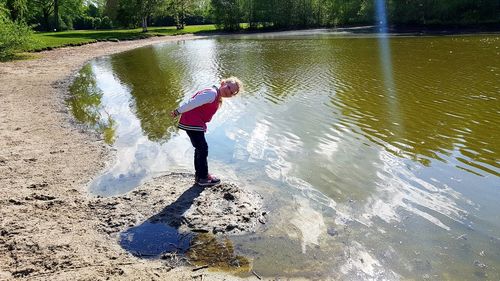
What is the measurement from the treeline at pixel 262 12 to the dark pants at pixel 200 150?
2358 inches

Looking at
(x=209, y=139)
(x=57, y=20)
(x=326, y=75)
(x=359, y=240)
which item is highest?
(x=57, y=20)

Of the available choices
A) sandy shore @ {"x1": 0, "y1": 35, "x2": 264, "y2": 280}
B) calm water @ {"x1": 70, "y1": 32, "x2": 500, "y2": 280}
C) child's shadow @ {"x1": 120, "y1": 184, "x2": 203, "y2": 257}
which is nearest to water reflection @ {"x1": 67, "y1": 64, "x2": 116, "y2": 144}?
calm water @ {"x1": 70, "y1": 32, "x2": 500, "y2": 280}

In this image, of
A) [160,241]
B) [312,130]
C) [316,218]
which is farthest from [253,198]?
[312,130]

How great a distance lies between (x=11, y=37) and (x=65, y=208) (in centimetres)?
2615

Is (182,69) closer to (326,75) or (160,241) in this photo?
(326,75)

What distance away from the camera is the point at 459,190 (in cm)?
703

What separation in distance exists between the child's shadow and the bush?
26.4 m

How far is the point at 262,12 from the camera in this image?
77.2 metres

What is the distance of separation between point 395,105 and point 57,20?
231 feet

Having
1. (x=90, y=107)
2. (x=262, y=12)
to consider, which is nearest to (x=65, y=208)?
(x=90, y=107)

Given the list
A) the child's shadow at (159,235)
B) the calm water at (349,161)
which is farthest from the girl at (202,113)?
the child's shadow at (159,235)

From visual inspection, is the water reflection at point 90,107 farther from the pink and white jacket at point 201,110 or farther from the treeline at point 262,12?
the treeline at point 262,12

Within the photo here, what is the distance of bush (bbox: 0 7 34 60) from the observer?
27.0 m

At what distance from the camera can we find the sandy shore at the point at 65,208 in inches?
189
